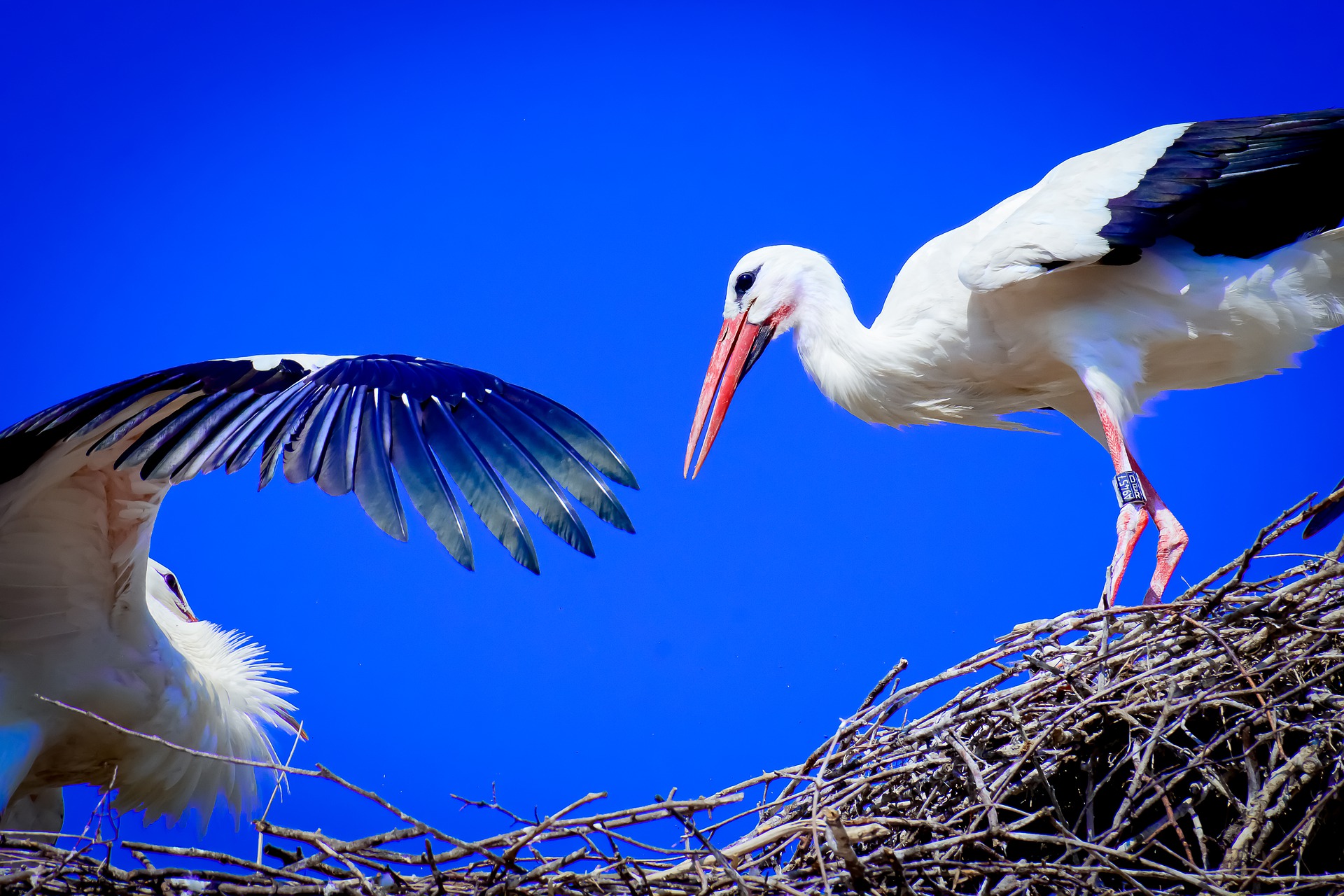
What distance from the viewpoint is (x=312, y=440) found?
110 cm

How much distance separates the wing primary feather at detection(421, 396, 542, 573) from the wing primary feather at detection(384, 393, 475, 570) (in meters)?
0.01

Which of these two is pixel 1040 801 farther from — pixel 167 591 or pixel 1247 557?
pixel 167 591

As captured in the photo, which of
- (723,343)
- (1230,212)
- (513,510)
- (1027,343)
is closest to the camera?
(513,510)

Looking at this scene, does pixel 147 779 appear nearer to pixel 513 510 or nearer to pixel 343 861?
pixel 343 861

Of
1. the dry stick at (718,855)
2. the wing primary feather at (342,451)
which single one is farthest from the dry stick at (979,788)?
the wing primary feather at (342,451)

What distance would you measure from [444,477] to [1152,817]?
0.92m

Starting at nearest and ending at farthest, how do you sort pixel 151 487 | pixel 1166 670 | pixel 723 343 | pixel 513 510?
1. pixel 513 510
2. pixel 1166 670
3. pixel 151 487
4. pixel 723 343

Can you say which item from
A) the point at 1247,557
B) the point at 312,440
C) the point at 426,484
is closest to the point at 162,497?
the point at 312,440

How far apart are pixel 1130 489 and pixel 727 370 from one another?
868mm

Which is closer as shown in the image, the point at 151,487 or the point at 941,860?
the point at 941,860

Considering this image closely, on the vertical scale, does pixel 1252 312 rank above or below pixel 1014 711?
above

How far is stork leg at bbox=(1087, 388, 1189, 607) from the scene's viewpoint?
1913 mm

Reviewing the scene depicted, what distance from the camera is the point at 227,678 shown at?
2.07 metres

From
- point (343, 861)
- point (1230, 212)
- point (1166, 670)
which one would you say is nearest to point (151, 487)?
point (343, 861)
